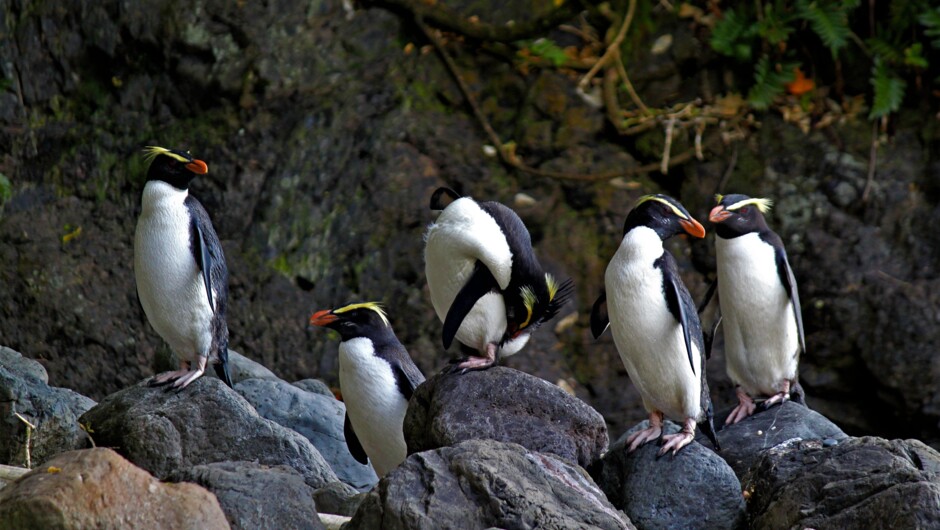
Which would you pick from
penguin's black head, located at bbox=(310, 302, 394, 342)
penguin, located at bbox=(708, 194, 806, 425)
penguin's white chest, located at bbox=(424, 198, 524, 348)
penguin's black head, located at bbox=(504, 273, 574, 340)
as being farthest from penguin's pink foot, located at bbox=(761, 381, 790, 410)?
penguin's black head, located at bbox=(310, 302, 394, 342)

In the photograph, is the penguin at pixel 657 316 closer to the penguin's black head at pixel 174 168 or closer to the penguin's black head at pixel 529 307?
the penguin's black head at pixel 529 307

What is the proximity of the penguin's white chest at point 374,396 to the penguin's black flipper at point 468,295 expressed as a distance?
27.0 inches

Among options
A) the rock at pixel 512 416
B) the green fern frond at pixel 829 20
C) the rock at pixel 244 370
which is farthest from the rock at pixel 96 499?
the green fern frond at pixel 829 20

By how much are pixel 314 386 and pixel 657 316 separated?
3.09 meters

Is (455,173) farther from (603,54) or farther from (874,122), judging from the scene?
(874,122)

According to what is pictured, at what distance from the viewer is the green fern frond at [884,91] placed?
323 inches

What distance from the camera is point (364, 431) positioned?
576 cm

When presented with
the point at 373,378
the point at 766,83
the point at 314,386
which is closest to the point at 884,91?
the point at 766,83

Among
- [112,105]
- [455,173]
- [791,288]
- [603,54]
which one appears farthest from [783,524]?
[112,105]

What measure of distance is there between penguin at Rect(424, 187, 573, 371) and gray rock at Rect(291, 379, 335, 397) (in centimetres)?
225

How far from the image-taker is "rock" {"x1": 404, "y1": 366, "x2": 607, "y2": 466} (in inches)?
189

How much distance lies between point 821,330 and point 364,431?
12.4ft

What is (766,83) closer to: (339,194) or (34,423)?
(339,194)

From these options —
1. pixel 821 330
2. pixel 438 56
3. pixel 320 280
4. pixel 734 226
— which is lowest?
pixel 821 330
